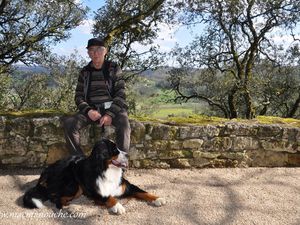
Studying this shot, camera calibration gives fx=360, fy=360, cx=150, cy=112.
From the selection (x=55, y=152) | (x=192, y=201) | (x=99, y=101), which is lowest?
(x=192, y=201)

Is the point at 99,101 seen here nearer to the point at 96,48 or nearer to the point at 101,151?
the point at 96,48

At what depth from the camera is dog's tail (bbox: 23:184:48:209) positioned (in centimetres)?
438

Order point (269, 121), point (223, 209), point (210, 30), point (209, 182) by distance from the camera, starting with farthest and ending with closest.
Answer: point (210, 30), point (269, 121), point (209, 182), point (223, 209)

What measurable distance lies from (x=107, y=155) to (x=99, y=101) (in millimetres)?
1386

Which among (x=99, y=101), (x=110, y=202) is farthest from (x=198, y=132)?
(x=110, y=202)

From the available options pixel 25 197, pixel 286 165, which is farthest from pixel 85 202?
pixel 286 165

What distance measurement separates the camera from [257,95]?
15.2 meters

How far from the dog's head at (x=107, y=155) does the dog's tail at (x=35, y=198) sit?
32.5 inches

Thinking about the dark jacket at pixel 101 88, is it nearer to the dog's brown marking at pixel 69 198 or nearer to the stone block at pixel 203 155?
the dog's brown marking at pixel 69 198

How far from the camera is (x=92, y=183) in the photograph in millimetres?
4418

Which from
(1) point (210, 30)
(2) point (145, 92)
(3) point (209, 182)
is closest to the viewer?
(3) point (209, 182)

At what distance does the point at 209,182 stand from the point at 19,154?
9.96 ft

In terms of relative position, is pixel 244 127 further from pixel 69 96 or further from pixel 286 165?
pixel 69 96

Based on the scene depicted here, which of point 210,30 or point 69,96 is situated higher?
point 210,30
